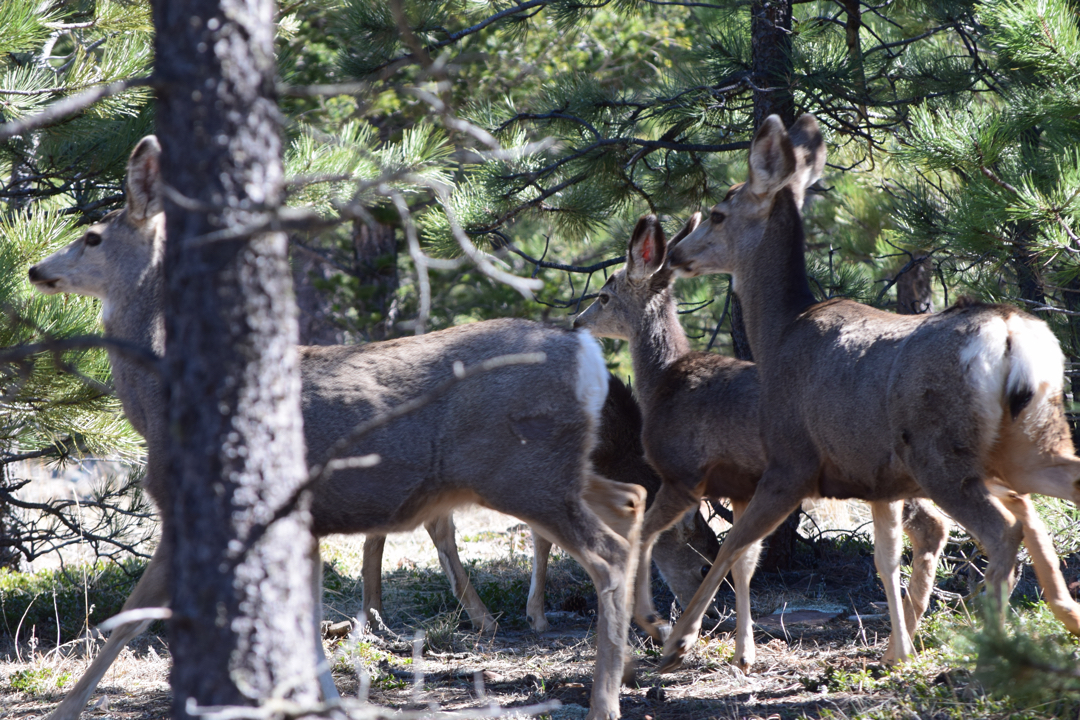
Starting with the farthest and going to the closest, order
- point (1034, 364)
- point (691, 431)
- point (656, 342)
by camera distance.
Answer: point (656, 342) < point (691, 431) < point (1034, 364)

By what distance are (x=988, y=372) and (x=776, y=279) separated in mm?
1918

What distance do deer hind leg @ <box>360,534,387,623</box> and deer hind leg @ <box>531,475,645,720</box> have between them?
94.0 inches

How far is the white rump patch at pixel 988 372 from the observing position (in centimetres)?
420

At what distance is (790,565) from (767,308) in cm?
268

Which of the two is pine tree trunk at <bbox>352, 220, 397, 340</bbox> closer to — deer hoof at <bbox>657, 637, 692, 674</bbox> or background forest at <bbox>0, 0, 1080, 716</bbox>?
background forest at <bbox>0, 0, 1080, 716</bbox>

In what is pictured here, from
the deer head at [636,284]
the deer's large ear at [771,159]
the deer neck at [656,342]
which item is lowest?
the deer neck at [656,342]

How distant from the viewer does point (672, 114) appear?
6.99 metres

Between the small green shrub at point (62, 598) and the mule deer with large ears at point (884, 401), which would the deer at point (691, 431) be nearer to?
the mule deer with large ears at point (884, 401)

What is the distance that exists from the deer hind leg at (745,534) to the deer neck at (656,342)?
166cm

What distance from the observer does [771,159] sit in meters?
5.83

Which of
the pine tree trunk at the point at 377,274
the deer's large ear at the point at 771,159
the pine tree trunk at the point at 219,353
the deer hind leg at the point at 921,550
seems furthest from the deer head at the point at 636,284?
the pine tree trunk at the point at 377,274

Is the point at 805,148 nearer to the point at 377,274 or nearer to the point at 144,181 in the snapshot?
the point at 144,181

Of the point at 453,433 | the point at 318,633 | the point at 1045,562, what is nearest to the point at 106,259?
the point at 453,433

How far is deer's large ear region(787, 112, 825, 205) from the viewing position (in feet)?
19.9
